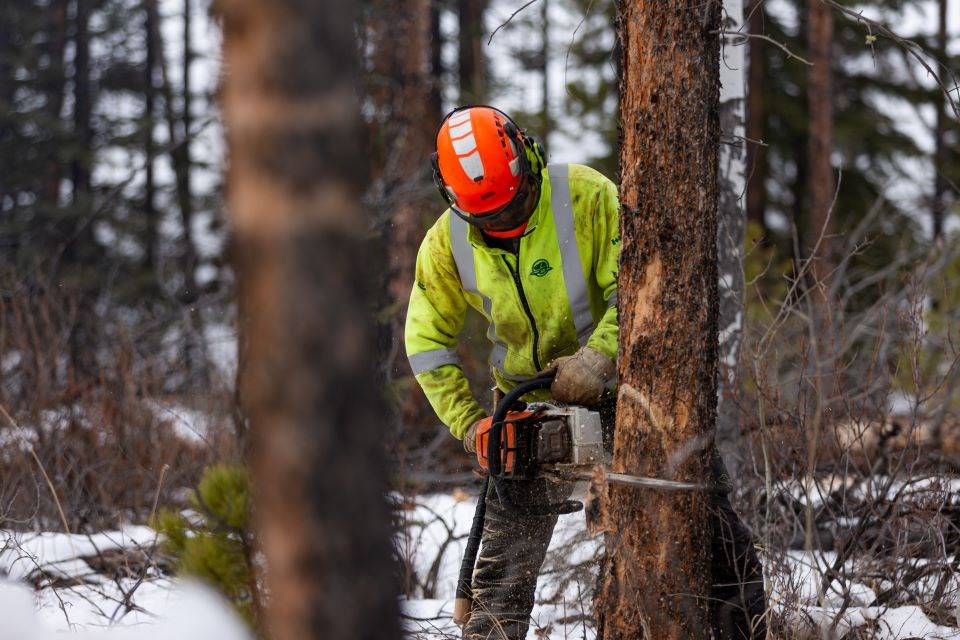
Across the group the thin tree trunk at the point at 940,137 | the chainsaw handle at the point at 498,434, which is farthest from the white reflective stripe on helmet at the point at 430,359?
the thin tree trunk at the point at 940,137

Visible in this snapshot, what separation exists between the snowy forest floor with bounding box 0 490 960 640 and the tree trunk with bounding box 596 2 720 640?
15.3 inches

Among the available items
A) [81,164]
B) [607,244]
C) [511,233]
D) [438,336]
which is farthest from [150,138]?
[607,244]

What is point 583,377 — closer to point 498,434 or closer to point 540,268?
point 498,434

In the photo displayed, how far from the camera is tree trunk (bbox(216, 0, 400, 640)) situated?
1174 millimetres

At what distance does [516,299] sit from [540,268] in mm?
164

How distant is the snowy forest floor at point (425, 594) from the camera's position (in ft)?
9.99

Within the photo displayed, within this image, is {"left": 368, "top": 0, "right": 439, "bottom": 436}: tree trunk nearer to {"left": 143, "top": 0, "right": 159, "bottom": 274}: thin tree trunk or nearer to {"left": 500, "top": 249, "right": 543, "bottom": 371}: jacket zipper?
{"left": 500, "top": 249, "right": 543, "bottom": 371}: jacket zipper

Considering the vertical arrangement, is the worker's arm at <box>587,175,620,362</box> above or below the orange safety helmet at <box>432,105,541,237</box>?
below

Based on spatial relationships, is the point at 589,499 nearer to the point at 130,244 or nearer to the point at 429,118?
the point at 429,118

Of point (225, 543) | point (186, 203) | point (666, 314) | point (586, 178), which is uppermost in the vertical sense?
point (186, 203)

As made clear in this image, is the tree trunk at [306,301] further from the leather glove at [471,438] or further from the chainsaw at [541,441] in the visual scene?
the leather glove at [471,438]

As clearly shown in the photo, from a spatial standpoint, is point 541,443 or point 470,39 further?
point 470,39

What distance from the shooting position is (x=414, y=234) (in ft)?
28.9

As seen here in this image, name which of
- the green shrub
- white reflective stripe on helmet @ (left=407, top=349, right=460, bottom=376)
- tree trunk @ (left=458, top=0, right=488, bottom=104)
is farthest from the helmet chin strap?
tree trunk @ (left=458, top=0, right=488, bottom=104)
